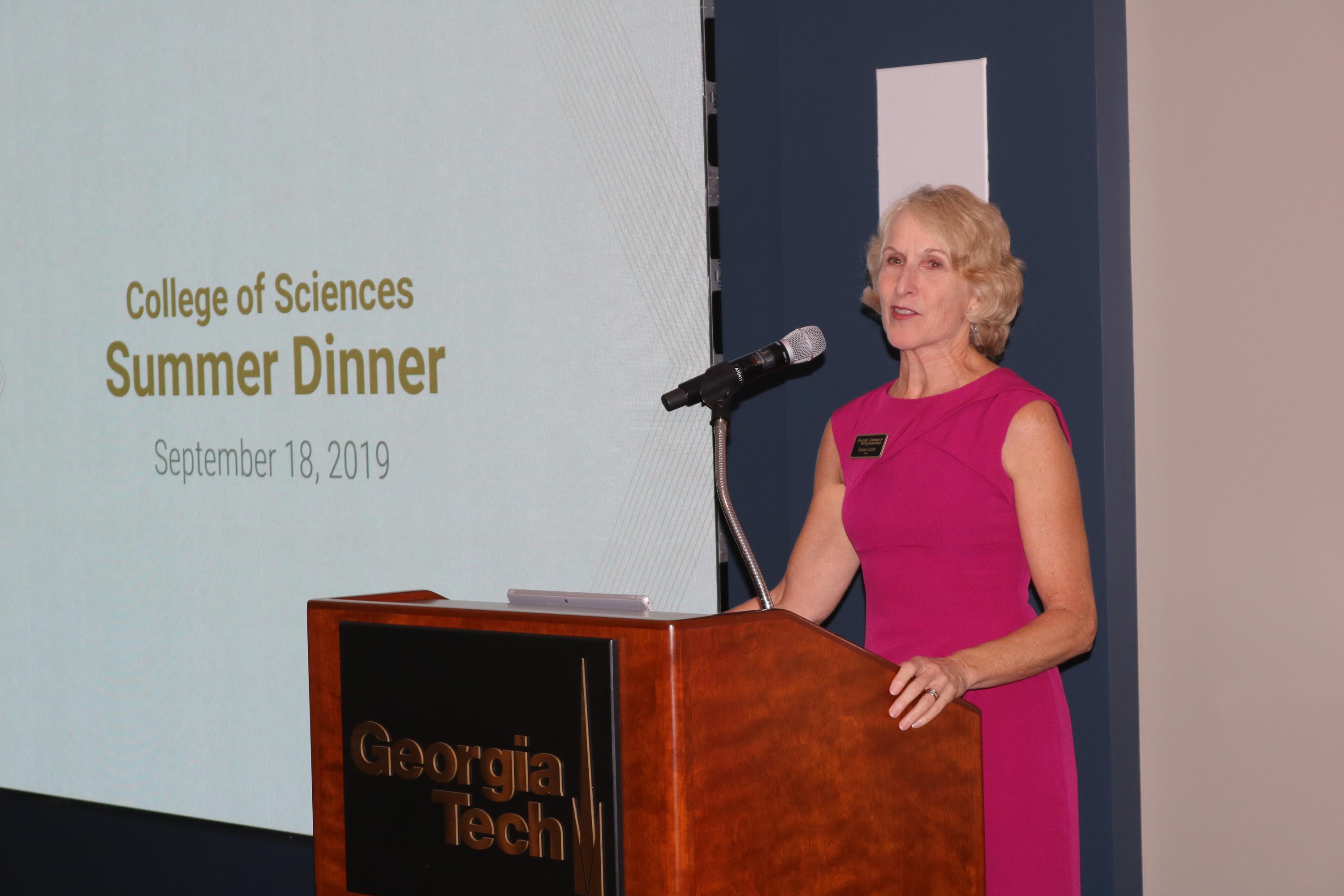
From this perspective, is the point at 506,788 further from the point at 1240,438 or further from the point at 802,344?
the point at 1240,438

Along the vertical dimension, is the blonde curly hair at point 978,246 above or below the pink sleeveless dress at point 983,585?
above

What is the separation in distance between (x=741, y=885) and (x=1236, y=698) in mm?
1697

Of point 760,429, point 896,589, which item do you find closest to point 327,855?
point 896,589

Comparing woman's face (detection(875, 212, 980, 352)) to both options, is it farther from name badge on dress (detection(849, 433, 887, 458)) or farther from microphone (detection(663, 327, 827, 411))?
microphone (detection(663, 327, 827, 411))

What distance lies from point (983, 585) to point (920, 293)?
1.50 ft

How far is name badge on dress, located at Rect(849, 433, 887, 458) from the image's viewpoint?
81.0 inches

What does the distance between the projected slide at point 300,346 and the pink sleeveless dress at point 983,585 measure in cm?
63

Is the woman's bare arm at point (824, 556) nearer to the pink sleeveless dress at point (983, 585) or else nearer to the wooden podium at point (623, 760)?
the pink sleeveless dress at point (983, 585)

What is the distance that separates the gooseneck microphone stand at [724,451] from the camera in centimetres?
158

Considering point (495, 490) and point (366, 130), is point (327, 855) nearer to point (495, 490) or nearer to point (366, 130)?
point (495, 490)

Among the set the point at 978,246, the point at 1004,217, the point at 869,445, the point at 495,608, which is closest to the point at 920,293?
the point at 978,246

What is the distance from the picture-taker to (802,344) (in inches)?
70.2

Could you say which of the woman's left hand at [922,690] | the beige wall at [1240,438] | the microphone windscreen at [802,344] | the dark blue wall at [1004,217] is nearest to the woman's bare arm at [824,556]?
the microphone windscreen at [802,344]

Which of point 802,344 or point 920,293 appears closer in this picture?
point 802,344
